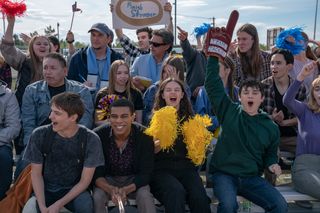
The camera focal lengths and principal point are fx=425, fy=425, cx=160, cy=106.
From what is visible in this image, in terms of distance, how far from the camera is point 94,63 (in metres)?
5.28

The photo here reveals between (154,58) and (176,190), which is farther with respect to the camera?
(154,58)

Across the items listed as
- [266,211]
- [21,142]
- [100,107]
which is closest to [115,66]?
[100,107]

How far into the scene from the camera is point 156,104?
4.32 m

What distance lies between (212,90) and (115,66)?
1208 millimetres

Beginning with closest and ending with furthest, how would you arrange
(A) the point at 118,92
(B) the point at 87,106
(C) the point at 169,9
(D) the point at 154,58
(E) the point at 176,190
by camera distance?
(E) the point at 176,190, (B) the point at 87,106, (A) the point at 118,92, (D) the point at 154,58, (C) the point at 169,9

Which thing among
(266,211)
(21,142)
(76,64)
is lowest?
(266,211)

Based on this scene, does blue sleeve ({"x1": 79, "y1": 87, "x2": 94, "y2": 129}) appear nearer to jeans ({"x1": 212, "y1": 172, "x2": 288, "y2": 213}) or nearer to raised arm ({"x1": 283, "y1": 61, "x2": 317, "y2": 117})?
jeans ({"x1": 212, "y1": 172, "x2": 288, "y2": 213})

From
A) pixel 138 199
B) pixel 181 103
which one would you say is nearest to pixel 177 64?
pixel 181 103

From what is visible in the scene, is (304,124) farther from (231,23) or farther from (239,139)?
(231,23)

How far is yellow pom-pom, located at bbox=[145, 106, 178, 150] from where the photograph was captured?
3.90 m

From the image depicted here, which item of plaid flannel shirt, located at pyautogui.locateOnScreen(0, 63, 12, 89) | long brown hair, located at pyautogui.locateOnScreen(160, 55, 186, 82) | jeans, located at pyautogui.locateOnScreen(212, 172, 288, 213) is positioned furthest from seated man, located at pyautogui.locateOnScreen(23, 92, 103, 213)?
plaid flannel shirt, located at pyautogui.locateOnScreen(0, 63, 12, 89)

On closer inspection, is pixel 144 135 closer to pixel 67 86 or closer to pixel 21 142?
pixel 67 86

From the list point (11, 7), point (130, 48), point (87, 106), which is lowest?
point (87, 106)

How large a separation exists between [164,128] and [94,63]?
70.2 inches
